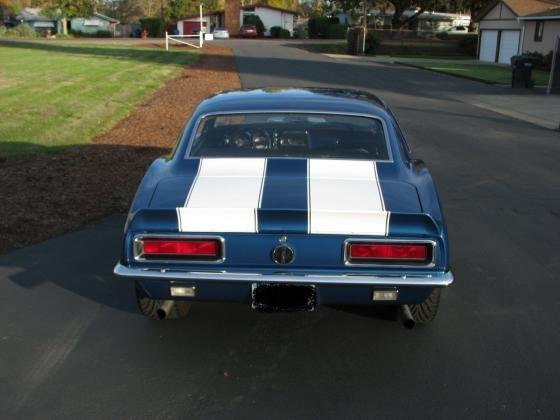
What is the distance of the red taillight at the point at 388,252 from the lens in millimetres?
3406

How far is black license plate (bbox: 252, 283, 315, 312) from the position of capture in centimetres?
345

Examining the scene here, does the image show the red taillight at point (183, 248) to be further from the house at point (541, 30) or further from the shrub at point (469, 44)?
the shrub at point (469, 44)

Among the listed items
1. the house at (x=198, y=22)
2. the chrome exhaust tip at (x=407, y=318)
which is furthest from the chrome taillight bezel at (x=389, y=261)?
the house at (x=198, y=22)

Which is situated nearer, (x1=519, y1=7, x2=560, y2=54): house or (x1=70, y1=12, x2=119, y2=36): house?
(x1=519, y1=7, x2=560, y2=54): house

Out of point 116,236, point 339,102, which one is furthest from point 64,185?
point 339,102

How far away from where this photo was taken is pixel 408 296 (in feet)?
11.6

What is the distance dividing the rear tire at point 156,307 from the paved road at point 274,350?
0.08 m

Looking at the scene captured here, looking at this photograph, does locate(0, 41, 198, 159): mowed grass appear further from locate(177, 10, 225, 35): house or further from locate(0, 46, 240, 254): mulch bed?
locate(177, 10, 225, 35): house

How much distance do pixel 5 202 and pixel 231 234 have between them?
434cm

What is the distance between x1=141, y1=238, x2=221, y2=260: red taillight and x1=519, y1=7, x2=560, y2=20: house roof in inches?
1350

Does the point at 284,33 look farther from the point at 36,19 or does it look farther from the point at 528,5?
the point at 528,5

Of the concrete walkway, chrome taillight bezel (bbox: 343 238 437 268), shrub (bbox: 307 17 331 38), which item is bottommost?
the concrete walkway

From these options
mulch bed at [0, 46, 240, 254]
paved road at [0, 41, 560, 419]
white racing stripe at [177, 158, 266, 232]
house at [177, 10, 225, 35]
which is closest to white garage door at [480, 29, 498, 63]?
mulch bed at [0, 46, 240, 254]

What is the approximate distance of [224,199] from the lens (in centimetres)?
359
